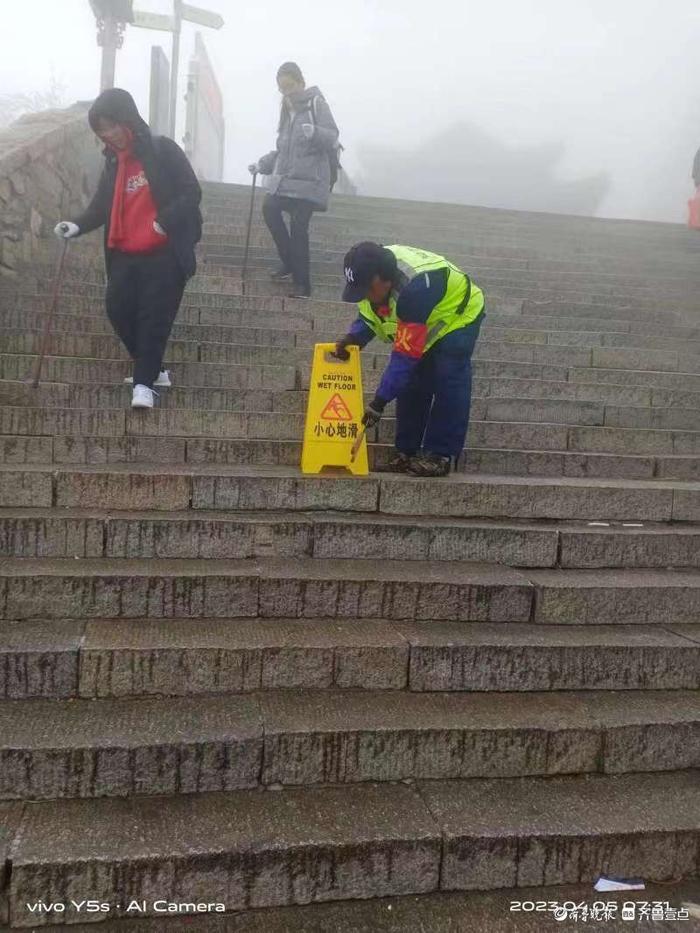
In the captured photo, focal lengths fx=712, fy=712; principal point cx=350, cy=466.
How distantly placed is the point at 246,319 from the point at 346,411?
7.11 ft

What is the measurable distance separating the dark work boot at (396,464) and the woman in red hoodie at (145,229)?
1.38 m

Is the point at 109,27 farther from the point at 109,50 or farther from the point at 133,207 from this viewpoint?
the point at 133,207

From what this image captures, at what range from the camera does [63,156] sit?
6.68m

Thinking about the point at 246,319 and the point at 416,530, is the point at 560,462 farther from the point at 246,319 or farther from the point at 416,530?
the point at 246,319

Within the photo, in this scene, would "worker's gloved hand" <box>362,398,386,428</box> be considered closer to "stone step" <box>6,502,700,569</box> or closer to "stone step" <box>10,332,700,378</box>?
"stone step" <box>6,502,700,569</box>

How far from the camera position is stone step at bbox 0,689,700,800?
7.48 feet

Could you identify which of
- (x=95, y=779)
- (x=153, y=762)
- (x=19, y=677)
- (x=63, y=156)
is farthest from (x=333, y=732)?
(x=63, y=156)

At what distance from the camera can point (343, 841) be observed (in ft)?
7.07

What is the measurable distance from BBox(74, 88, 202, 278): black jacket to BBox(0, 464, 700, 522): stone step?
1.36 metres

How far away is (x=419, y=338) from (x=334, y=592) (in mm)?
1430

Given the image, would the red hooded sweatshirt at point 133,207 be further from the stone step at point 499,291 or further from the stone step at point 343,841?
the stone step at point 343,841

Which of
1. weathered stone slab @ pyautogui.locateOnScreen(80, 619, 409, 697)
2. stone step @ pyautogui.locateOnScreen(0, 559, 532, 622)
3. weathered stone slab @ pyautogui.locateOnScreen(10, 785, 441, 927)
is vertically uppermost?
stone step @ pyautogui.locateOnScreen(0, 559, 532, 622)

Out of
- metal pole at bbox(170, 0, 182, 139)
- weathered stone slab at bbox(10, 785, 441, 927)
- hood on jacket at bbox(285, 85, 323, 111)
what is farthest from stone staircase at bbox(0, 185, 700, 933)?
metal pole at bbox(170, 0, 182, 139)

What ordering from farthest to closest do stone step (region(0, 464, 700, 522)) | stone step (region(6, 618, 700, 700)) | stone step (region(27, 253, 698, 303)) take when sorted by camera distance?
stone step (region(27, 253, 698, 303))
stone step (region(0, 464, 700, 522))
stone step (region(6, 618, 700, 700))
